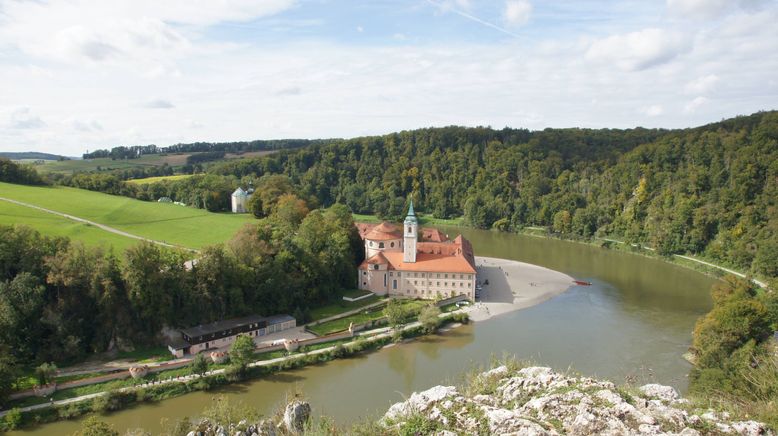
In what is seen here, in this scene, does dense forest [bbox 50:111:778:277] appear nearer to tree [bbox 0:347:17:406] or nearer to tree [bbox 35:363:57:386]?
tree [bbox 35:363:57:386]

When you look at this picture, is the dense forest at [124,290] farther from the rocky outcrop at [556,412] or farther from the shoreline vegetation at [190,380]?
the rocky outcrop at [556,412]

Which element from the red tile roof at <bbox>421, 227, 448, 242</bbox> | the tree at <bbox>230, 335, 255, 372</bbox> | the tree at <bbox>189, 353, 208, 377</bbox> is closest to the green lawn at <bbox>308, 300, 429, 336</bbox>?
the tree at <bbox>230, 335, 255, 372</bbox>

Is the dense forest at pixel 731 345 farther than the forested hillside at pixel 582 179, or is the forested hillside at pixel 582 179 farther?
the forested hillside at pixel 582 179

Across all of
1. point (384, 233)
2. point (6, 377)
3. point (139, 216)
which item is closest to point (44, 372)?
point (6, 377)

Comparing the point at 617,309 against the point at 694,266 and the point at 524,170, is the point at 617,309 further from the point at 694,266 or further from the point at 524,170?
the point at 524,170

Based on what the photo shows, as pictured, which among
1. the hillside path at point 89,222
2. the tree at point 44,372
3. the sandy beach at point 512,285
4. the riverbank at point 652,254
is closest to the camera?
the tree at point 44,372

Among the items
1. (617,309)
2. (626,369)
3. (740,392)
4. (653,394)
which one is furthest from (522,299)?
(653,394)

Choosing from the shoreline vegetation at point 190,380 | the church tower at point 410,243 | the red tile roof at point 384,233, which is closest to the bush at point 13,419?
the shoreline vegetation at point 190,380
